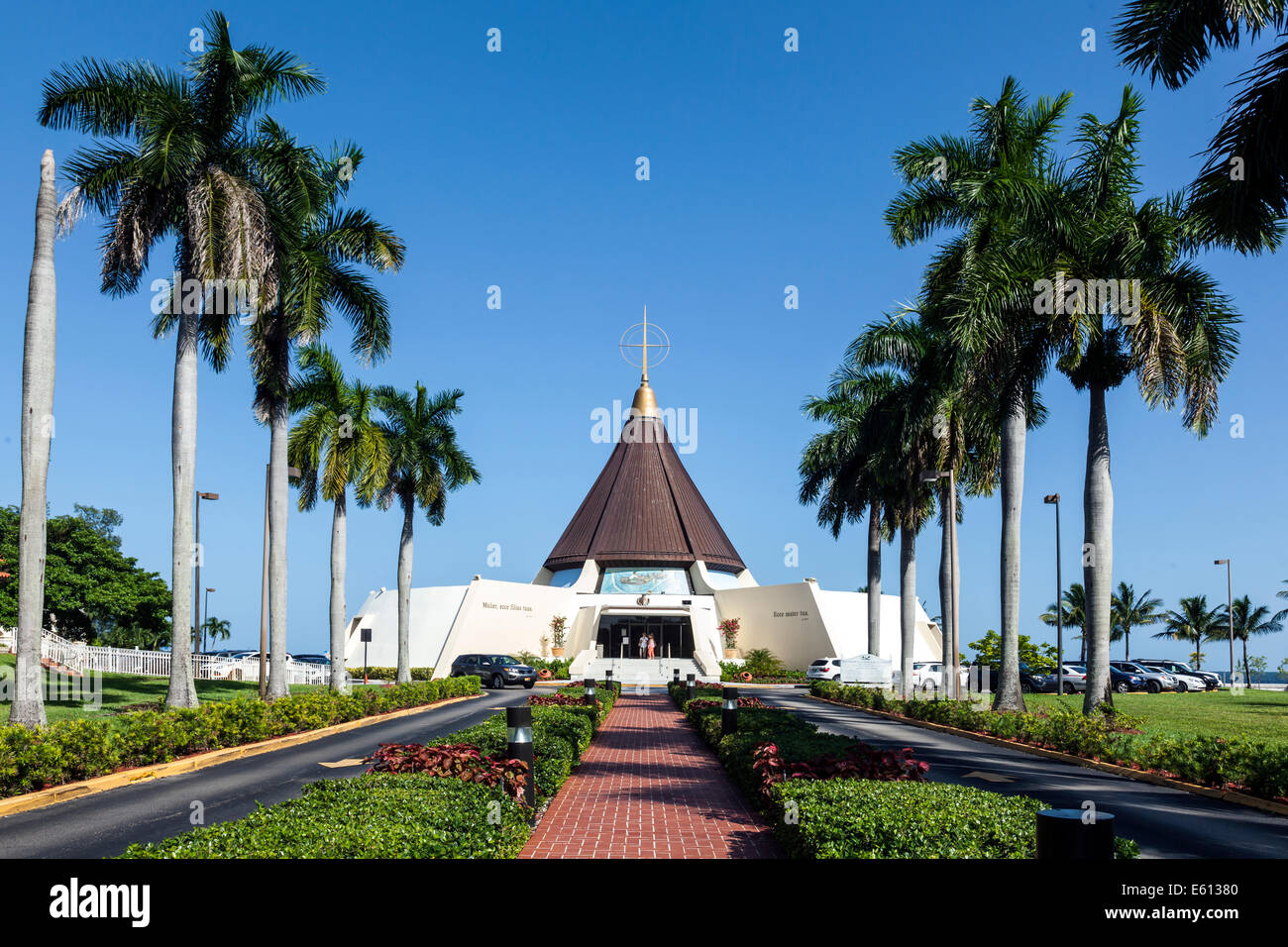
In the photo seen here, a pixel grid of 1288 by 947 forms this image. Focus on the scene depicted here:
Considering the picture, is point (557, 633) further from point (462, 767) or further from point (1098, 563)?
point (462, 767)

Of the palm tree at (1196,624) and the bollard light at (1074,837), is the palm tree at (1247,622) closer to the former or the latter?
the palm tree at (1196,624)

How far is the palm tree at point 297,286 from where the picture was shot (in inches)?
826

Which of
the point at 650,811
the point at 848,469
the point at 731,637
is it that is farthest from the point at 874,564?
the point at 650,811

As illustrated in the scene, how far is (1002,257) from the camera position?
20.1m

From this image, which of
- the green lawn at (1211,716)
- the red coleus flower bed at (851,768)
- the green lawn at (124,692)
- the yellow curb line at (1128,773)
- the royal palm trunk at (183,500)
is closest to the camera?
the red coleus flower bed at (851,768)

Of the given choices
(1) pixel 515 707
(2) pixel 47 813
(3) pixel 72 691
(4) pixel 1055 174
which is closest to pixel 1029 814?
(1) pixel 515 707

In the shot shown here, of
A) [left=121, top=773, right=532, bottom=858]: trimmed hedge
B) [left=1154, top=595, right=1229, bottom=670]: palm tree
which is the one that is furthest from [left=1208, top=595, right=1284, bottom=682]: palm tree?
[left=121, top=773, right=532, bottom=858]: trimmed hedge

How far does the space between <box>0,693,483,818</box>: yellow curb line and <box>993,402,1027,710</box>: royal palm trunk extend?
619 inches

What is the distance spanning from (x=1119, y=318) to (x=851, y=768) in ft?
45.2

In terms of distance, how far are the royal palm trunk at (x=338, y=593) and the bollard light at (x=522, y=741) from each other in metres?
17.9

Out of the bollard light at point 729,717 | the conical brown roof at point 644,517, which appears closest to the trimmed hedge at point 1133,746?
the bollard light at point 729,717

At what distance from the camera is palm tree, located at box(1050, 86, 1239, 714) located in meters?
18.6

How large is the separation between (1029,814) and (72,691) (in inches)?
1201
